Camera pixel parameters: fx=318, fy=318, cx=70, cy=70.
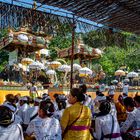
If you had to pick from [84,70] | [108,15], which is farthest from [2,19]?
[84,70]

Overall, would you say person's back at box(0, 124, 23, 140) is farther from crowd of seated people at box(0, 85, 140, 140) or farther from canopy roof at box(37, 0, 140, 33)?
canopy roof at box(37, 0, 140, 33)

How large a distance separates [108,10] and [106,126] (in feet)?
10.7

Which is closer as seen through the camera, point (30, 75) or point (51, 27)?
point (51, 27)

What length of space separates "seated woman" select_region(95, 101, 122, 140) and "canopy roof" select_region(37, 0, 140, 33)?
8.12 ft

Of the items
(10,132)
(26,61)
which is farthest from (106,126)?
(26,61)

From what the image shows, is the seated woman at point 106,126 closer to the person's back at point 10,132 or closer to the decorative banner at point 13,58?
the person's back at point 10,132

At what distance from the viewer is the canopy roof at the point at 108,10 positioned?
250 inches

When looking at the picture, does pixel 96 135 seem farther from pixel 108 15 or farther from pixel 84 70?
pixel 84 70

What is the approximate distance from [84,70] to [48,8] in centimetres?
1835

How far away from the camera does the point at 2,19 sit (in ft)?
21.8

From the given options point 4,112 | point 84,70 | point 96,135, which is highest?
point 84,70

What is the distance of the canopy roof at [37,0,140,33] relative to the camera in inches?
250

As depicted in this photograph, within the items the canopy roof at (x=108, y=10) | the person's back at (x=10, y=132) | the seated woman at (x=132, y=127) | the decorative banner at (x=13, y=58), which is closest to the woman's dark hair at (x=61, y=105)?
the seated woman at (x=132, y=127)

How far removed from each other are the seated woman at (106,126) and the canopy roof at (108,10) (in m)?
2.48
